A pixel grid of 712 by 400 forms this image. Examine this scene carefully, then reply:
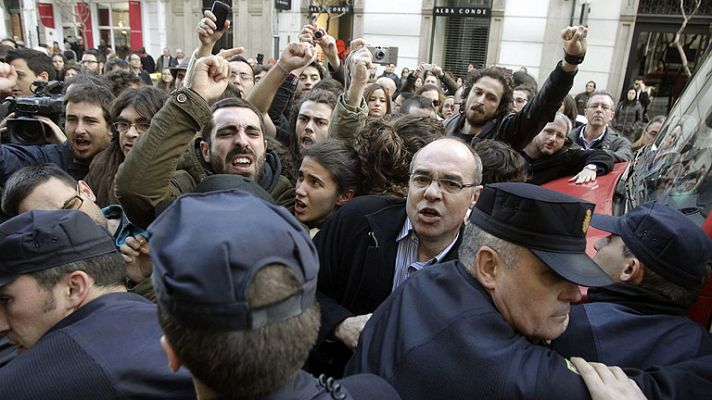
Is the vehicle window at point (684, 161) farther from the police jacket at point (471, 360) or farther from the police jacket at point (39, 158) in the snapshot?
the police jacket at point (39, 158)

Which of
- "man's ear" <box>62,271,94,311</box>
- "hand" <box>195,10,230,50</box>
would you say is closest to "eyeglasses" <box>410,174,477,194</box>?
"man's ear" <box>62,271,94,311</box>

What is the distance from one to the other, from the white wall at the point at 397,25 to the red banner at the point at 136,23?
10.9 meters

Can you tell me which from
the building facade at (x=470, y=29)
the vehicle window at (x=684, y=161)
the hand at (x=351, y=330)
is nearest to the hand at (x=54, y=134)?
the hand at (x=351, y=330)

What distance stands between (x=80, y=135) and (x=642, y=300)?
3220 mm

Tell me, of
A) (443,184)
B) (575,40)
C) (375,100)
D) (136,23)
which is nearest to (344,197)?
(443,184)

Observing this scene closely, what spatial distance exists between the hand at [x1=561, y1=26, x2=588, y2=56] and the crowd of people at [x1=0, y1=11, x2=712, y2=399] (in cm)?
1

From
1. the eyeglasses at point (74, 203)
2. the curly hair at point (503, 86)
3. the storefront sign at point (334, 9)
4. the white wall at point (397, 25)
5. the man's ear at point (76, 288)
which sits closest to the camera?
the man's ear at point (76, 288)

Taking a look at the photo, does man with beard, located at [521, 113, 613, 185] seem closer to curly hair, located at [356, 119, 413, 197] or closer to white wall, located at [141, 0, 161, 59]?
curly hair, located at [356, 119, 413, 197]

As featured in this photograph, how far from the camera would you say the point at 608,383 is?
3.92ft

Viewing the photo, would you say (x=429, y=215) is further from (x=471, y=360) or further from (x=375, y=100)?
(x=375, y=100)

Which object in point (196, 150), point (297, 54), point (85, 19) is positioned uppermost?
point (85, 19)

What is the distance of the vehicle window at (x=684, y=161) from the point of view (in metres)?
1.97

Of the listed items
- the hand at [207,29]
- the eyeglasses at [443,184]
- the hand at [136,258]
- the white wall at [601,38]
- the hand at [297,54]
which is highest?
the white wall at [601,38]

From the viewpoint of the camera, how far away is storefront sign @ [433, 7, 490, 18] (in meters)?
14.6
